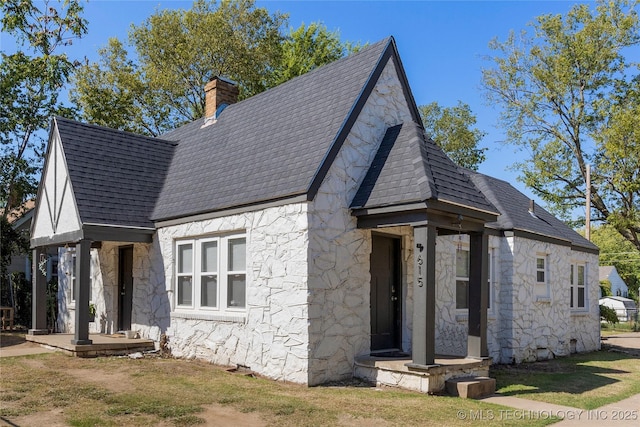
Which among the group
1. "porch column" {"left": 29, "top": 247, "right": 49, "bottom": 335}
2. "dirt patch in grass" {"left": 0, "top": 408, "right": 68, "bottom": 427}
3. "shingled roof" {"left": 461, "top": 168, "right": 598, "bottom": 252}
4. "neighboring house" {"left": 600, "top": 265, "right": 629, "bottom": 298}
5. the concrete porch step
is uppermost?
"shingled roof" {"left": 461, "top": 168, "right": 598, "bottom": 252}

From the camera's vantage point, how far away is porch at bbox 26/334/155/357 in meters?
11.5

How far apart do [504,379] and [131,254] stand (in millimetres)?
9463

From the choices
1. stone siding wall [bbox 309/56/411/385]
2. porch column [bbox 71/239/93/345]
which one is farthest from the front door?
porch column [bbox 71/239/93/345]

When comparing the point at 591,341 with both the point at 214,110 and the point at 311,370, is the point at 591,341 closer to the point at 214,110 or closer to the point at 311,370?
the point at 311,370

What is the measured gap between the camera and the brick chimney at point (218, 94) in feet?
52.7

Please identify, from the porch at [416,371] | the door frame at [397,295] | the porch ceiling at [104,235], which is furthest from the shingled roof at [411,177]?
the porch ceiling at [104,235]

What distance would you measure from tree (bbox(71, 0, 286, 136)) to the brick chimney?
1338cm

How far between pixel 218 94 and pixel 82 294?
7.23 m

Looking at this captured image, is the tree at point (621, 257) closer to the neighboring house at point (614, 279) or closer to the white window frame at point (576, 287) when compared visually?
the neighboring house at point (614, 279)

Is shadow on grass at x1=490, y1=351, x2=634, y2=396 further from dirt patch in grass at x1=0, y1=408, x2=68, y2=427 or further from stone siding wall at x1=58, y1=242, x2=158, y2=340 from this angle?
stone siding wall at x1=58, y1=242, x2=158, y2=340

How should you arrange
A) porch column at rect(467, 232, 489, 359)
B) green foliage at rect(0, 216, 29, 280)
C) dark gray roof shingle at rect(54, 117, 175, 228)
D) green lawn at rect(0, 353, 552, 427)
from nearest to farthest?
green lawn at rect(0, 353, 552, 427)
porch column at rect(467, 232, 489, 359)
dark gray roof shingle at rect(54, 117, 175, 228)
green foliage at rect(0, 216, 29, 280)

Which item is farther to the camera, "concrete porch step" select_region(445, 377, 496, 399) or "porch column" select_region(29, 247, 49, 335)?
"porch column" select_region(29, 247, 49, 335)

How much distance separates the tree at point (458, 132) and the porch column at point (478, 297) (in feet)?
90.5

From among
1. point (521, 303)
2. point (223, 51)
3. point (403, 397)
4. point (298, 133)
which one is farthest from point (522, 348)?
point (223, 51)
